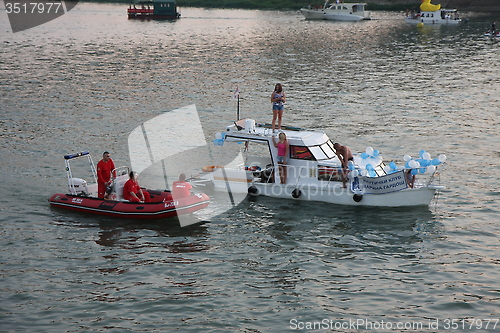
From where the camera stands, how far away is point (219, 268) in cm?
1822

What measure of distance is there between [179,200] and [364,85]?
103ft

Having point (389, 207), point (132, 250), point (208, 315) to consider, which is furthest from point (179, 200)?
point (389, 207)

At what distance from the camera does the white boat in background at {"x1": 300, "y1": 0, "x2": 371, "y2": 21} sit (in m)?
111

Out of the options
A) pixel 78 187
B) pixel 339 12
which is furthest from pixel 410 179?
pixel 339 12

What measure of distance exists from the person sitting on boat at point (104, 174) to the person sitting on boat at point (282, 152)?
6.75 m

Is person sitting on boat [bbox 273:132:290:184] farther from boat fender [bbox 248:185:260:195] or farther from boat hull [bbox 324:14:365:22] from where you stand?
boat hull [bbox 324:14:365:22]

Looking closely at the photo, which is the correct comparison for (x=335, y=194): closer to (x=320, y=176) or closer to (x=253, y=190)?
(x=320, y=176)

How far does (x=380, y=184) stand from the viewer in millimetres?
22562

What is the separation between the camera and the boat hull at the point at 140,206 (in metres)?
21.5

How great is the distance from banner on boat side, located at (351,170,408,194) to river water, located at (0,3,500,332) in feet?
3.03

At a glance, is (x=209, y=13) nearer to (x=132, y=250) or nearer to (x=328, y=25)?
(x=328, y=25)

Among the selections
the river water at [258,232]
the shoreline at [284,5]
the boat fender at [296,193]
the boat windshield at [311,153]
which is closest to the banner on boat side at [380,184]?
the river water at [258,232]

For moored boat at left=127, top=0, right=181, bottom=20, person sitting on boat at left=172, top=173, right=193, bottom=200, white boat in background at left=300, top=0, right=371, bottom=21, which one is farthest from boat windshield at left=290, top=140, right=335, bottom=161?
moored boat at left=127, top=0, right=181, bottom=20

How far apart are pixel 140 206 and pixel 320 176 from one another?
292 inches
